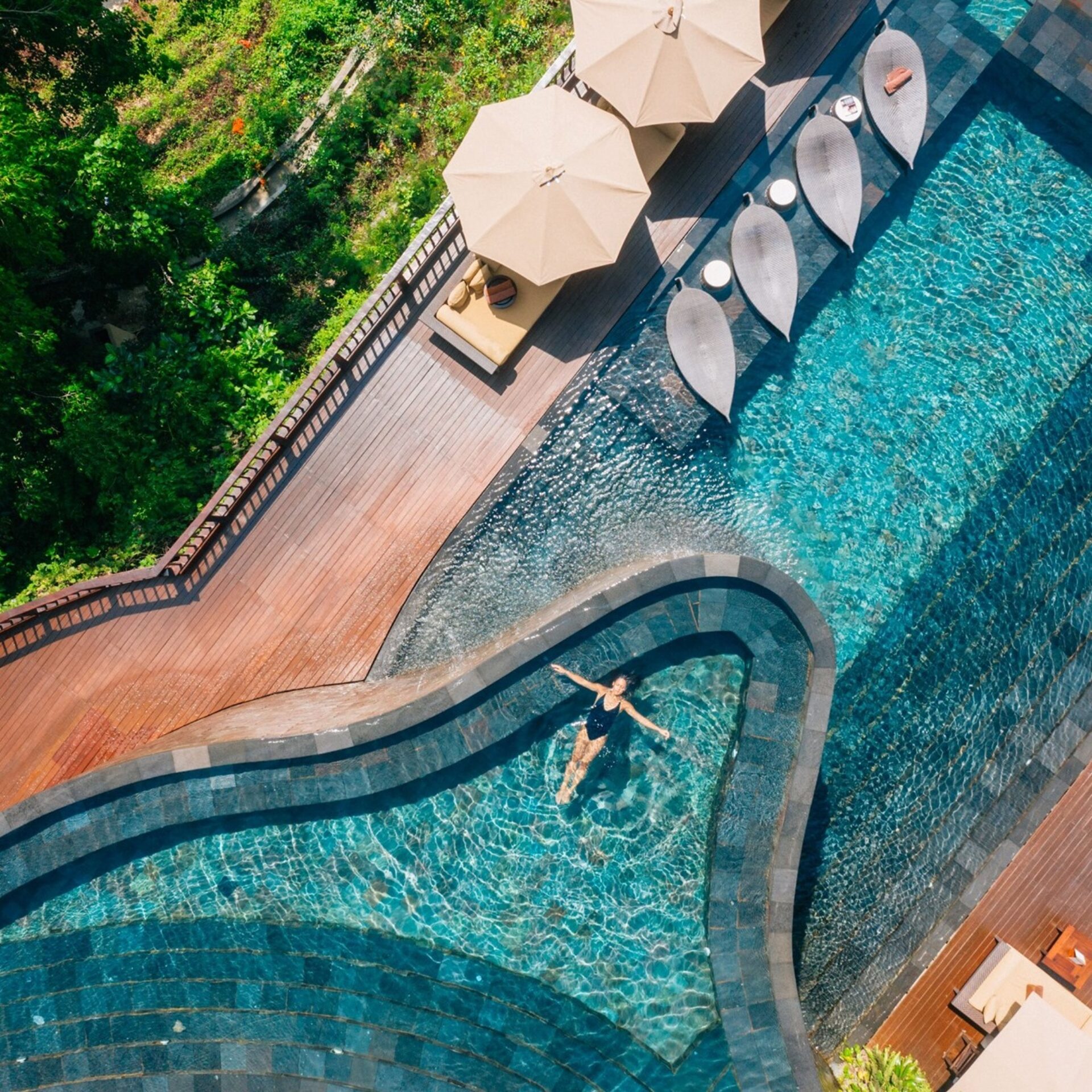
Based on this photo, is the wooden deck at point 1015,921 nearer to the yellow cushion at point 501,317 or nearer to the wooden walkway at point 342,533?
the wooden walkway at point 342,533

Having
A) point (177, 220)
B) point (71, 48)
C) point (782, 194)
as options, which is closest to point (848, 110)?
point (782, 194)

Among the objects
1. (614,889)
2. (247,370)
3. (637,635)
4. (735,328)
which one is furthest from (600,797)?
(247,370)

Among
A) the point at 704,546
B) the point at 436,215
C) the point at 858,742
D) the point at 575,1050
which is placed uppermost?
the point at 436,215

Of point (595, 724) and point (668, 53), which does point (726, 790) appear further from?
point (668, 53)

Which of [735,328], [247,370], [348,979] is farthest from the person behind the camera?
[247,370]

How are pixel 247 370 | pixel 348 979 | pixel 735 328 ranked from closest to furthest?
pixel 348 979 → pixel 735 328 → pixel 247 370

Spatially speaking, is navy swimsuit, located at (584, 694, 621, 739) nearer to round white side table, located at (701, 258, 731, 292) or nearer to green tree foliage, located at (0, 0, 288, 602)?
round white side table, located at (701, 258, 731, 292)

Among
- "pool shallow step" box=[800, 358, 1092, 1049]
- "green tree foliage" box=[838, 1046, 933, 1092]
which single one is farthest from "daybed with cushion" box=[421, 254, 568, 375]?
"green tree foliage" box=[838, 1046, 933, 1092]

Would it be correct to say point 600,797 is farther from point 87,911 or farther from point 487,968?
point 87,911
